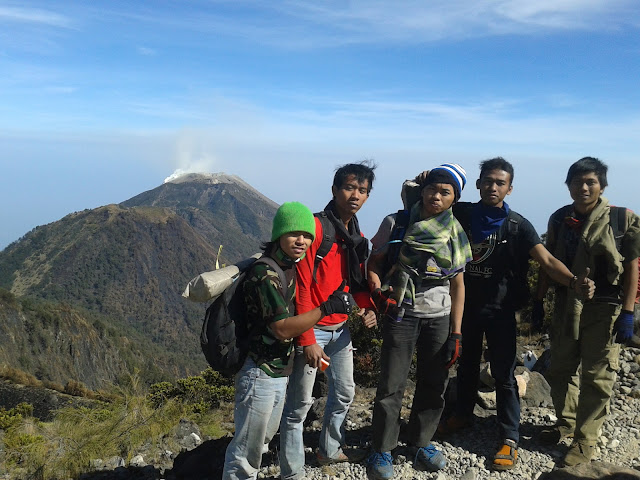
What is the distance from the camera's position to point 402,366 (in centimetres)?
393

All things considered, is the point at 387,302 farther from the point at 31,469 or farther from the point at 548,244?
the point at 31,469

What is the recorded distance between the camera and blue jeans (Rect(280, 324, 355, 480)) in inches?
142

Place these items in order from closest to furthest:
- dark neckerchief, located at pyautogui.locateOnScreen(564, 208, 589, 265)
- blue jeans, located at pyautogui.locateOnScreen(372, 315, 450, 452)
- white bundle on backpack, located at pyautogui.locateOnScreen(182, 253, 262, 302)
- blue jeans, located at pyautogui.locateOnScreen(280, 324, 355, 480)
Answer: white bundle on backpack, located at pyautogui.locateOnScreen(182, 253, 262, 302)
blue jeans, located at pyautogui.locateOnScreen(280, 324, 355, 480)
blue jeans, located at pyautogui.locateOnScreen(372, 315, 450, 452)
dark neckerchief, located at pyautogui.locateOnScreen(564, 208, 589, 265)

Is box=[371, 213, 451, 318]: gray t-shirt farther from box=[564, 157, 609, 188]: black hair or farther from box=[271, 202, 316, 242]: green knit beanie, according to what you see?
box=[564, 157, 609, 188]: black hair

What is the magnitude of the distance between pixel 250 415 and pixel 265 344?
0.44m

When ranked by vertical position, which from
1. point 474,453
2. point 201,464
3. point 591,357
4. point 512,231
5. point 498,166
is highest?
point 498,166

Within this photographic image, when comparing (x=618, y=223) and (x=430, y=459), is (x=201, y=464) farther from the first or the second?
(x=618, y=223)

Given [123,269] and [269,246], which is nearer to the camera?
[269,246]

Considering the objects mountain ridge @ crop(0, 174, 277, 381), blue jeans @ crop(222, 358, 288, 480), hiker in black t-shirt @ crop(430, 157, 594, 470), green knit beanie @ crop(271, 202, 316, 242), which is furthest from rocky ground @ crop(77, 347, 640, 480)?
mountain ridge @ crop(0, 174, 277, 381)

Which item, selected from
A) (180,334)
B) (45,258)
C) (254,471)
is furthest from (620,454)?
(45,258)

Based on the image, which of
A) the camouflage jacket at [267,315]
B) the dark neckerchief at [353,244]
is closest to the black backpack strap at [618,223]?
the dark neckerchief at [353,244]

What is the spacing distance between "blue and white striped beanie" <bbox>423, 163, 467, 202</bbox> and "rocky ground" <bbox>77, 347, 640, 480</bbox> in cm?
212

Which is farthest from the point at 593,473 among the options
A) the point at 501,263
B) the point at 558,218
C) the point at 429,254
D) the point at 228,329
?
the point at 228,329

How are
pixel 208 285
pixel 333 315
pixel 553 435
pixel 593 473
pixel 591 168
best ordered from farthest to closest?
pixel 553 435 < pixel 591 168 < pixel 333 315 < pixel 593 473 < pixel 208 285
